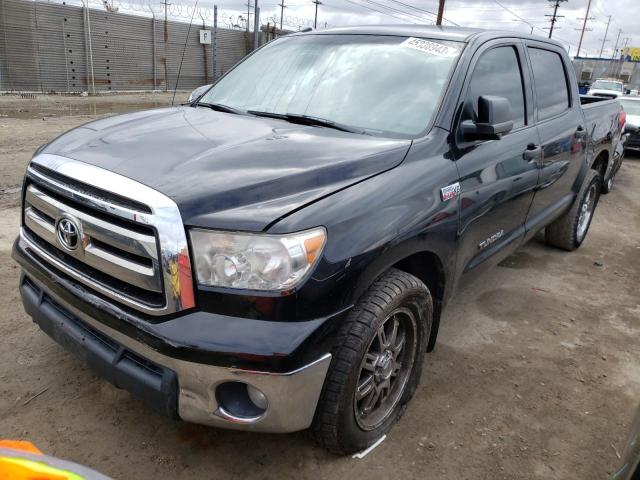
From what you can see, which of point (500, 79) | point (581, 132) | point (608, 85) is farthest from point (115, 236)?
point (608, 85)

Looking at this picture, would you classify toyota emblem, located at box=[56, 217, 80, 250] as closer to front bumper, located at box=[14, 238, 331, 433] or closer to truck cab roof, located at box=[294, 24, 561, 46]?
front bumper, located at box=[14, 238, 331, 433]

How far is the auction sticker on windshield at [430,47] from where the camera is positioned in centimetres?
295

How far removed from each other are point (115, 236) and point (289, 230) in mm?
645

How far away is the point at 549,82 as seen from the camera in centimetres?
402

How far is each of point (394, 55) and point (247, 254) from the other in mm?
1747

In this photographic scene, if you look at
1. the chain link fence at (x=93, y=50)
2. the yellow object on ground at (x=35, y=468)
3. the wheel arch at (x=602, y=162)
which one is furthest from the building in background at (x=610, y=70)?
the yellow object on ground at (x=35, y=468)

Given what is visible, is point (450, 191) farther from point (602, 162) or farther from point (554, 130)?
point (602, 162)

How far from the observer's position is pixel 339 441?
221 centimetres

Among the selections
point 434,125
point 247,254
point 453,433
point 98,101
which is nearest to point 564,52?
point 434,125

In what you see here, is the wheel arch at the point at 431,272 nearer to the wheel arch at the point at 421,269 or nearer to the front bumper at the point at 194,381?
the wheel arch at the point at 421,269

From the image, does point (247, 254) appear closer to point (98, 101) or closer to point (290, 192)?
point (290, 192)

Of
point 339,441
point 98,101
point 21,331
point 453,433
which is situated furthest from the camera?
point 98,101

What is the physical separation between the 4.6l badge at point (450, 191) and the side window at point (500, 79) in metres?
0.55

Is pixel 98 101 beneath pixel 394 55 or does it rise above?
beneath
